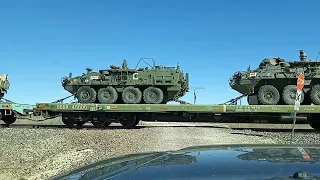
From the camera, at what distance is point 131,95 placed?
21.0 m

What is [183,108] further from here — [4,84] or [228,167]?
[228,167]

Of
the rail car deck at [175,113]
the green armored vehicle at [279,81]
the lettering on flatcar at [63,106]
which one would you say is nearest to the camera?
the rail car deck at [175,113]

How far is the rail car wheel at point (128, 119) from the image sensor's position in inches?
766

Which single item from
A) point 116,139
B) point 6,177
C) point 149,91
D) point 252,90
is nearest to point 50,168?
point 6,177

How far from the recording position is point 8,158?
39.0 feet

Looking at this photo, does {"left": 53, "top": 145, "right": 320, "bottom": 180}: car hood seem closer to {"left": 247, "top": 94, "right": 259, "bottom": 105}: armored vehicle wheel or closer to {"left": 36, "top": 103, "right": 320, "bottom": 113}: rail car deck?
{"left": 36, "top": 103, "right": 320, "bottom": 113}: rail car deck

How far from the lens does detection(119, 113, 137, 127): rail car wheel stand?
19.5 meters

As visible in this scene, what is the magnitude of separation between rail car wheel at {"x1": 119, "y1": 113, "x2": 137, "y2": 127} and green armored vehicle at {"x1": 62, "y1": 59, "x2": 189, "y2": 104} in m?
1.41

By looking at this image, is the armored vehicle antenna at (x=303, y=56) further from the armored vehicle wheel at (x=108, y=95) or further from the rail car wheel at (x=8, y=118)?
the rail car wheel at (x=8, y=118)

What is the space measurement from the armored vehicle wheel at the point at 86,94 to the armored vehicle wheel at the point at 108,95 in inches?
12.1

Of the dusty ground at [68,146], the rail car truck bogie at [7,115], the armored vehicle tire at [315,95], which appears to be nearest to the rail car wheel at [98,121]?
the dusty ground at [68,146]

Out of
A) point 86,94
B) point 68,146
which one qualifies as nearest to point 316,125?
point 86,94

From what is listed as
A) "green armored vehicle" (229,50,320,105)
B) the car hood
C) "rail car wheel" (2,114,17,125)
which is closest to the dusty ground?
"green armored vehicle" (229,50,320,105)

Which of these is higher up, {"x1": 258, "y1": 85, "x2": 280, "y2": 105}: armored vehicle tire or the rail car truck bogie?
{"x1": 258, "y1": 85, "x2": 280, "y2": 105}: armored vehicle tire
